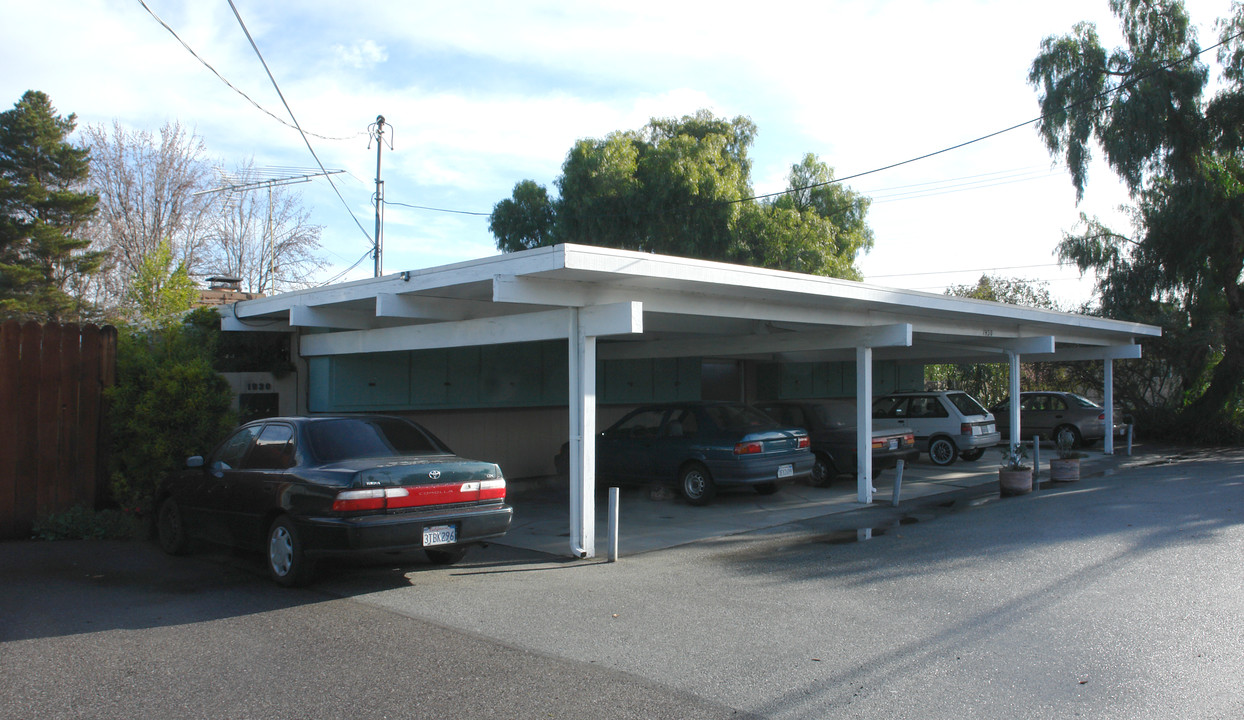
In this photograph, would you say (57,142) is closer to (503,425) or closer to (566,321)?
(503,425)

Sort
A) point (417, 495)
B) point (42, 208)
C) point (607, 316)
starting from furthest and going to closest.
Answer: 1. point (42, 208)
2. point (607, 316)
3. point (417, 495)

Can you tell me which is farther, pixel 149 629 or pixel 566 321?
pixel 566 321

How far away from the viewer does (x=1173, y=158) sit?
71.7 feet

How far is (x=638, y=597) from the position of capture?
6.66 meters

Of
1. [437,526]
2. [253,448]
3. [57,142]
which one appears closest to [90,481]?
[253,448]

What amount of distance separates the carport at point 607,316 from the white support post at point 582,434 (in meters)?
0.01

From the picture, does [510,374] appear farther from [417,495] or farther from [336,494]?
Result: [336,494]

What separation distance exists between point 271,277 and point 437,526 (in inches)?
911

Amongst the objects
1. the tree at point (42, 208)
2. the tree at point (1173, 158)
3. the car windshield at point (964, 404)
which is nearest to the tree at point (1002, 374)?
the tree at point (1173, 158)

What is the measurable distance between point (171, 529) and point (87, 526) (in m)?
1.75

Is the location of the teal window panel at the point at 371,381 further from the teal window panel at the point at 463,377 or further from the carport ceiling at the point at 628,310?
the teal window panel at the point at 463,377

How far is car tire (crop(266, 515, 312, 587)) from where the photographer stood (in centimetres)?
668

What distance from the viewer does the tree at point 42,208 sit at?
24000 millimetres

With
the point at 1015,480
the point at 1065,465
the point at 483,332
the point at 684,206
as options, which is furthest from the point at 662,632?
the point at 684,206
